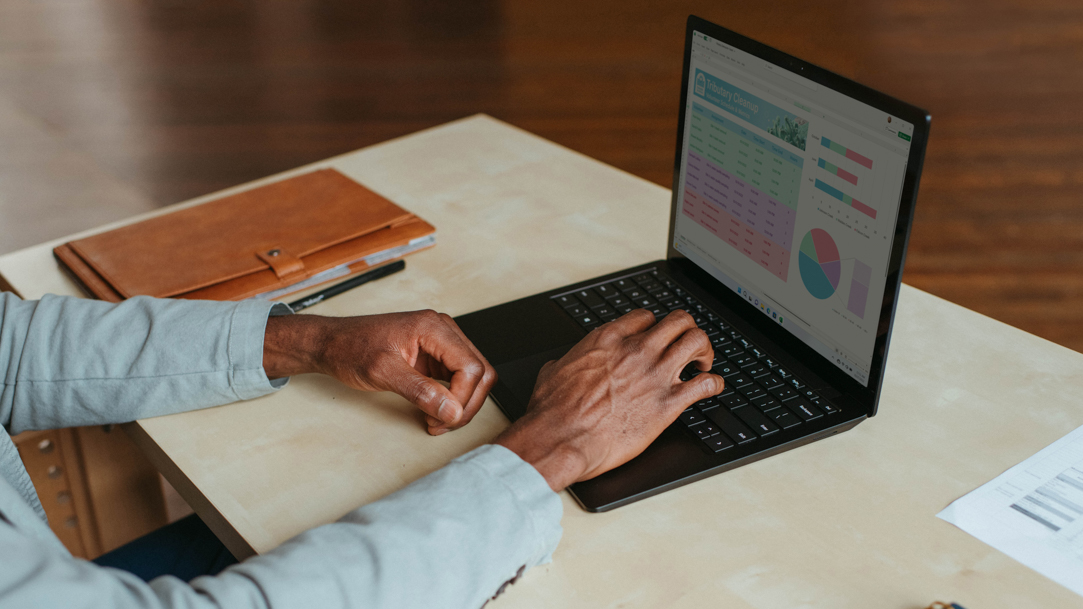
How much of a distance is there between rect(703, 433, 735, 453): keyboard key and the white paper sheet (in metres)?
0.20

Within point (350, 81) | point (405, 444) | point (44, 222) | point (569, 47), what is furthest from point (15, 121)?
point (405, 444)

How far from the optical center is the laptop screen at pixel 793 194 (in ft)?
2.59

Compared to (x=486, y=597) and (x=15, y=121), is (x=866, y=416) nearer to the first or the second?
(x=486, y=597)

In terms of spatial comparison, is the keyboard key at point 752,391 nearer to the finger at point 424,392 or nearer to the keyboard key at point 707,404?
the keyboard key at point 707,404

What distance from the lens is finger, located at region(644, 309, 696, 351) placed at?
89 centimetres

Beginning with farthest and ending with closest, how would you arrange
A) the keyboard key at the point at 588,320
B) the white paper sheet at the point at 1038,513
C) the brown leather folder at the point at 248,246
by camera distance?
1. the brown leather folder at the point at 248,246
2. the keyboard key at the point at 588,320
3. the white paper sheet at the point at 1038,513

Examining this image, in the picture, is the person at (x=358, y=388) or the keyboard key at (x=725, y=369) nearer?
the person at (x=358, y=388)

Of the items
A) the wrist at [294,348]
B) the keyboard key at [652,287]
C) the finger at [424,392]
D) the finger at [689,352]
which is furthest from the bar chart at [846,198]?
the wrist at [294,348]

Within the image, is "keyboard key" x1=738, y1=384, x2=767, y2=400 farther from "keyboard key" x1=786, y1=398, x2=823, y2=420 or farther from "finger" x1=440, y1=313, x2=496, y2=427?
"finger" x1=440, y1=313, x2=496, y2=427

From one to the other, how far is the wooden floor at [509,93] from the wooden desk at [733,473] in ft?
5.99

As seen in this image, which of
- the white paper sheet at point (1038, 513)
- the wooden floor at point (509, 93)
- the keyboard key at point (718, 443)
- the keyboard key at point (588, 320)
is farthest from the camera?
the wooden floor at point (509, 93)

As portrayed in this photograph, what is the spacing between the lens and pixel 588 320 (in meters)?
1.06

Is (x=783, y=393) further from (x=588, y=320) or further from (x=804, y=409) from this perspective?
(x=588, y=320)

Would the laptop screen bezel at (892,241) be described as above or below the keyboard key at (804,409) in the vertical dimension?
above
